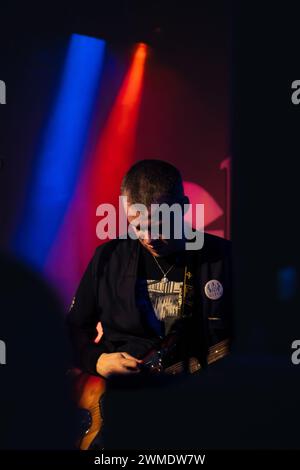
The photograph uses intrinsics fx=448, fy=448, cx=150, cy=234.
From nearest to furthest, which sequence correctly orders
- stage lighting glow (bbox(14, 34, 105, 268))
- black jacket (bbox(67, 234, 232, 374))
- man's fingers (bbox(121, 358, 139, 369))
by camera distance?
man's fingers (bbox(121, 358, 139, 369)) < black jacket (bbox(67, 234, 232, 374)) < stage lighting glow (bbox(14, 34, 105, 268))

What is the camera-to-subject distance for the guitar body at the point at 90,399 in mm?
1905

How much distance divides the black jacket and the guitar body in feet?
0.29

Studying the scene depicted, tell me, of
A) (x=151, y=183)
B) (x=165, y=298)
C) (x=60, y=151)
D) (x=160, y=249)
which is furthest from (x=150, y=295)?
(x=60, y=151)

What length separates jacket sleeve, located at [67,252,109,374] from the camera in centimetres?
202

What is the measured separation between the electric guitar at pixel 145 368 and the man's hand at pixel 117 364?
48mm

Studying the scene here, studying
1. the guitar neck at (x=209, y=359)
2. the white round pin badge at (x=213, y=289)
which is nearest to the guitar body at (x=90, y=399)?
the guitar neck at (x=209, y=359)

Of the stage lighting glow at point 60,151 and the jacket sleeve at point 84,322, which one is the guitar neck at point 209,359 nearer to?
the jacket sleeve at point 84,322

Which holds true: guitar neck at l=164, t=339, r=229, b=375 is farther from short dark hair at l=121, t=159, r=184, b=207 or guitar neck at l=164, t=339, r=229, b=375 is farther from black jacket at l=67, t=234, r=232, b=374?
short dark hair at l=121, t=159, r=184, b=207

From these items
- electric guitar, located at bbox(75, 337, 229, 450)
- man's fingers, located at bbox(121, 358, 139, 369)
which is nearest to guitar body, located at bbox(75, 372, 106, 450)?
electric guitar, located at bbox(75, 337, 229, 450)

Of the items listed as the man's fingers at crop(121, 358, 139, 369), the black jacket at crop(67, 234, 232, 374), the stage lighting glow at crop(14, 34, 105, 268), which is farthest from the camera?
the stage lighting glow at crop(14, 34, 105, 268)

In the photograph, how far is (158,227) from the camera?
192cm

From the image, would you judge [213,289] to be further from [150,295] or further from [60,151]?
[60,151]

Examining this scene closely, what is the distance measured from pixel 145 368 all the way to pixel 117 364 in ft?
0.39

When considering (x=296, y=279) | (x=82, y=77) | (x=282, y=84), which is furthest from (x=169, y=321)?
(x=282, y=84)
